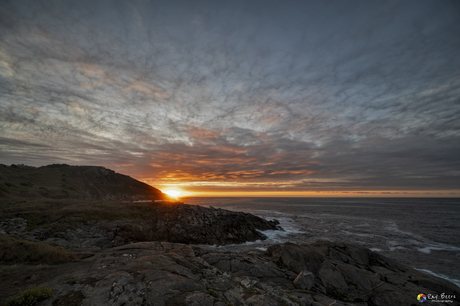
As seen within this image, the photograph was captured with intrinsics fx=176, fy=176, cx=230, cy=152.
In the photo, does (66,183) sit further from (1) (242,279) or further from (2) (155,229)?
(1) (242,279)

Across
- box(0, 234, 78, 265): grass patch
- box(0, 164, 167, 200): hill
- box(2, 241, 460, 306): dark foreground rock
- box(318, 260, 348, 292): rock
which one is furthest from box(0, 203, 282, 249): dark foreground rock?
box(0, 164, 167, 200): hill

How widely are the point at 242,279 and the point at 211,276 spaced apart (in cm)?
266

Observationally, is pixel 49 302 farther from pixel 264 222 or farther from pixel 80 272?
pixel 264 222

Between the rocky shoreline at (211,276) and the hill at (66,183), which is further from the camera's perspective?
the hill at (66,183)

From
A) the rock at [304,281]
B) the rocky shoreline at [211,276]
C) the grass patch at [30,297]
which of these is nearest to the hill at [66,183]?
the rocky shoreline at [211,276]

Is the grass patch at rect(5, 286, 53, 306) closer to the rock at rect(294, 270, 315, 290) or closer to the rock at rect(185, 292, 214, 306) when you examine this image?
the rock at rect(185, 292, 214, 306)

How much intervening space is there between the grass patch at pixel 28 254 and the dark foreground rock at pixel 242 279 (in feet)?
7.15

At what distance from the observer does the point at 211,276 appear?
48.3 ft

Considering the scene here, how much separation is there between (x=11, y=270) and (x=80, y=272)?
3816mm

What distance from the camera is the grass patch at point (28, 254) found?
1226 cm

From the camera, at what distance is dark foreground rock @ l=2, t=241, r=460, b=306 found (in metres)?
9.91

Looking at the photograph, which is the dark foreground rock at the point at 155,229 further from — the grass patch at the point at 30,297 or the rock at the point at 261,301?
the rock at the point at 261,301

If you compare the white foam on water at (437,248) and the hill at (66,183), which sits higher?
the hill at (66,183)

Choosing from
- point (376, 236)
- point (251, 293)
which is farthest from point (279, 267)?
point (376, 236)
